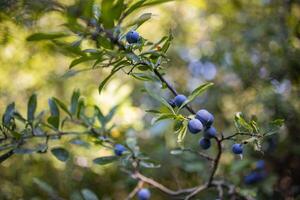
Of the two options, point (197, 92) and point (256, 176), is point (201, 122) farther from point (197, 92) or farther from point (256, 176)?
point (256, 176)

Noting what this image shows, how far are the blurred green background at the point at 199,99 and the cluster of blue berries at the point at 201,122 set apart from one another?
1.66 feet

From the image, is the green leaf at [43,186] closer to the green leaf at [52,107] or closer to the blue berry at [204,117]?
the green leaf at [52,107]

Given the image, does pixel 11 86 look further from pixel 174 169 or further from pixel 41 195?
pixel 174 169

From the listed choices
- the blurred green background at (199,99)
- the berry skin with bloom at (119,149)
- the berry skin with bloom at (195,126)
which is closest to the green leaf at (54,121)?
the berry skin with bloom at (119,149)

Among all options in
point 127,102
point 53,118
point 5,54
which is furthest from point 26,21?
point 127,102

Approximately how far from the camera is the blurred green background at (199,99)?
1.49 meters

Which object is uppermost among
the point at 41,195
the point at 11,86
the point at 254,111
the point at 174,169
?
the point at 254,111

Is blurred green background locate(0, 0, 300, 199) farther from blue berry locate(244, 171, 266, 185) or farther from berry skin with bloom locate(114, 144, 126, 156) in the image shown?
berry skin with bloom locate(114, 144, 126, 156)

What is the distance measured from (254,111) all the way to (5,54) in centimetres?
95

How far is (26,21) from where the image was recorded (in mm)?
987

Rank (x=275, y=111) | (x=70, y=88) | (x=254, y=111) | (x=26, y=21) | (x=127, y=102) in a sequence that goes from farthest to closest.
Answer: (x=70, y=88) < (x=127, y=102) < (x=254, y=111) < (x=275, y=111) < (x=26, y=21)

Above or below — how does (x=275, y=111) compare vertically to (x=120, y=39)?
below

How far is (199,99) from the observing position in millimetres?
1896

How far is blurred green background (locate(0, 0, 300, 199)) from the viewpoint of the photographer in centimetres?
149
